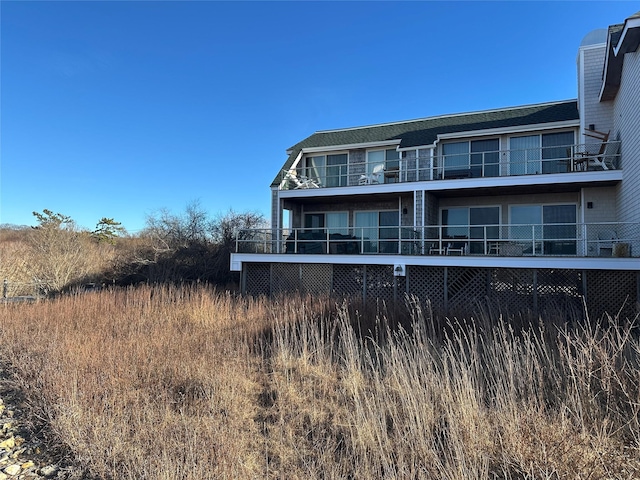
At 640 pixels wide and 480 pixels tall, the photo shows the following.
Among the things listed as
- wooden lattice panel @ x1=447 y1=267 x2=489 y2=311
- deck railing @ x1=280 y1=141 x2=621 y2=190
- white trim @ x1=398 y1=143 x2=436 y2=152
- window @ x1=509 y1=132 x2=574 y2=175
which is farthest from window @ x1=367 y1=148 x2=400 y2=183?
wooden lattice panel @ x1=447 y1=267 x2=489 y2=311

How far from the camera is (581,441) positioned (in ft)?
10.2

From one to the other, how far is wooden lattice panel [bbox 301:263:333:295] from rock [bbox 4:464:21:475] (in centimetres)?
1170

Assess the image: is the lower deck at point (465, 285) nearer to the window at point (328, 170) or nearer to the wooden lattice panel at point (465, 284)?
the wooden lattice panel at point (465, 284)

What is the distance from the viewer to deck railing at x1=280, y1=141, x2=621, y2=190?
1361 centimetres

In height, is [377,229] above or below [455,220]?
below

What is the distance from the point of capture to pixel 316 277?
15742 mm

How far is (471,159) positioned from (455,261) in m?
6.36

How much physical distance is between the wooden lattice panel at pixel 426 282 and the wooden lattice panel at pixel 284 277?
16.2ft

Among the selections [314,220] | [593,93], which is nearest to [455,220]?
[593,93]

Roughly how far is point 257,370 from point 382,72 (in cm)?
1743

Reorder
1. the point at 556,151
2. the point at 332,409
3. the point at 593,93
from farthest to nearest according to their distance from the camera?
the point at 556,151, the point at 593,93, the point at 332,409

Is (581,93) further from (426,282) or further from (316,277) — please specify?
(316,277)

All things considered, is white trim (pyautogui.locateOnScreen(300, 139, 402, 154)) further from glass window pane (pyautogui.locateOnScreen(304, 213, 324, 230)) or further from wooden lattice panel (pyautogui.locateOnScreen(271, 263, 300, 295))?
wooden lattice panel (pyautogui.locateOnScreen(271, 263, 300, 295))

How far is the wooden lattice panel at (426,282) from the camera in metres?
13.9
